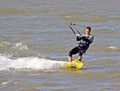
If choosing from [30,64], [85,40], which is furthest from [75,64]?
[30,64]

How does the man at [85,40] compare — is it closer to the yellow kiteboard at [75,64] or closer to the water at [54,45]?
the yellow kiteboard at [75,64]

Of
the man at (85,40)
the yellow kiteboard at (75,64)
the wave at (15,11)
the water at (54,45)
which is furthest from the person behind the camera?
the wave at (15,11)

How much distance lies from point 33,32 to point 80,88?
474 inches

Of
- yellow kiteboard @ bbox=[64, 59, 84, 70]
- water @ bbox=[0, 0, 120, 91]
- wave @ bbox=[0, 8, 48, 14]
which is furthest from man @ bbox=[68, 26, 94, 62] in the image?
wave @ bbox=[0, 8, 48, 14]

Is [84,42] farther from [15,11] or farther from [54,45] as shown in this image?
[15,11]

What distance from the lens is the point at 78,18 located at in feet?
103

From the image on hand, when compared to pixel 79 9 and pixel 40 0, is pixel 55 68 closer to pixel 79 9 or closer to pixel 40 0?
pixel 79 9

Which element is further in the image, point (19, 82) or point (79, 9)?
point (79, 9)

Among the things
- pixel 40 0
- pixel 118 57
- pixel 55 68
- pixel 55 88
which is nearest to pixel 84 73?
pixel 55 68

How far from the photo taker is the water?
51.2 feet

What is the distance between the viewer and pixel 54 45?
23016mm

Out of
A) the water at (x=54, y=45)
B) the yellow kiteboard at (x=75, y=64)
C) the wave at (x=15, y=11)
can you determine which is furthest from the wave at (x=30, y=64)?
the wave at (x=15, y=11)

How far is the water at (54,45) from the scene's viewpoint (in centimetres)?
1559

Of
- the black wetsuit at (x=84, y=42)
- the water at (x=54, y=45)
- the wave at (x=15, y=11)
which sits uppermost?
the black wetsuit at (x=84, y=42)
